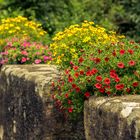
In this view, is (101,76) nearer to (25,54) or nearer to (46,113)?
(46,113)

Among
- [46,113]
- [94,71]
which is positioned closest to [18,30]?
[46,113]

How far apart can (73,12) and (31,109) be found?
25.1 ft

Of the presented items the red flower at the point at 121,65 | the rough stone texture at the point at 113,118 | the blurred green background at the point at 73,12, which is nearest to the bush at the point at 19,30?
the blurred green background at the point at 73,12

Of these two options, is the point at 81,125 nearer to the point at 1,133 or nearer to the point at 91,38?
the point at 91,38

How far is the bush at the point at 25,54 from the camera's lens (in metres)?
7.44

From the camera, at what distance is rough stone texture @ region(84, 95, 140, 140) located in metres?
3.57

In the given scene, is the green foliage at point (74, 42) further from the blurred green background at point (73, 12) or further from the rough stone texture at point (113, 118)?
the blurred green background at point (73, 12)

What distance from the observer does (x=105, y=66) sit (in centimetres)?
450

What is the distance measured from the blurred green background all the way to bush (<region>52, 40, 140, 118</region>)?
667 cm

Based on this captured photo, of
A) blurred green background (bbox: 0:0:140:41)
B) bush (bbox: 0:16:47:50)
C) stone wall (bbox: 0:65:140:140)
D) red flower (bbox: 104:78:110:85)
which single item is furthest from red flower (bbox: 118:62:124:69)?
blurred green background (bbox: 0:0:140:41)

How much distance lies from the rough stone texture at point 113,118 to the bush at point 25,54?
10.1ft

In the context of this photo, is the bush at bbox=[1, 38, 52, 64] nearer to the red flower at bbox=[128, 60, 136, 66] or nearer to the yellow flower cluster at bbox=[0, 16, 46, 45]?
the yellow flower cluster at bbox=[0, 16, 46, 45]

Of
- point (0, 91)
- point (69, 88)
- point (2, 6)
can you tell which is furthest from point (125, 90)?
point (2, 6)

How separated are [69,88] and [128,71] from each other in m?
0.59
